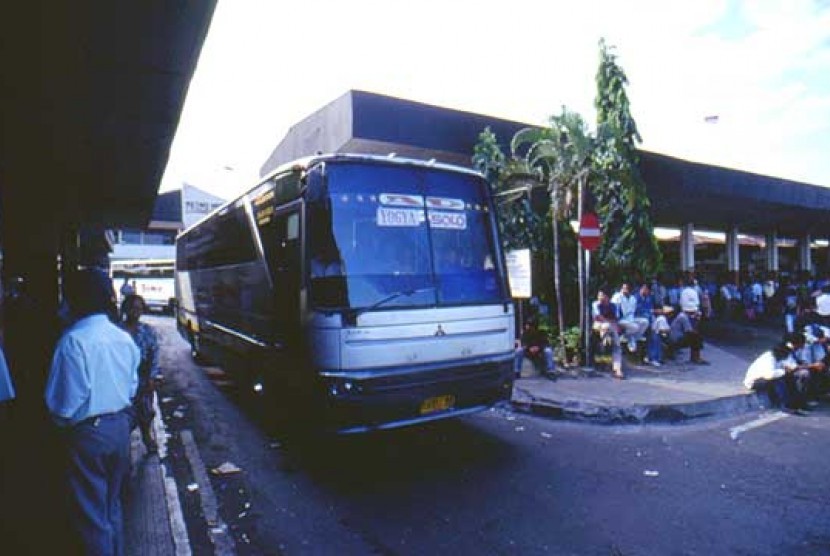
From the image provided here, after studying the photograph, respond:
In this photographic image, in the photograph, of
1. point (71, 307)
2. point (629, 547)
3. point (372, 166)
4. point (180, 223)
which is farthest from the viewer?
point (180, 223)

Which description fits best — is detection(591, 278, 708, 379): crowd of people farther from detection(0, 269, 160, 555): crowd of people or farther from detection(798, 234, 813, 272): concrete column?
detection(798, 234, 813, 272): concrete column

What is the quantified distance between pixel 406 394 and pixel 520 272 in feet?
17.5

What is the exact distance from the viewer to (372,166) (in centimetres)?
553

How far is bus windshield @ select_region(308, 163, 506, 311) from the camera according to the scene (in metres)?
5.16

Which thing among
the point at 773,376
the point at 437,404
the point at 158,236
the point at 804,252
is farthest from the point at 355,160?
the point at 158,236

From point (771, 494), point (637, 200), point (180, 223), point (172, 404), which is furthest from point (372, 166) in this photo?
point (180, 223)

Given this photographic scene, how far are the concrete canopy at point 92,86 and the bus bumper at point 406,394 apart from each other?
359 centimetres

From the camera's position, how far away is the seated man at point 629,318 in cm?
1027

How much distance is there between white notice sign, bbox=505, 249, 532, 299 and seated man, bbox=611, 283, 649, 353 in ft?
6.69

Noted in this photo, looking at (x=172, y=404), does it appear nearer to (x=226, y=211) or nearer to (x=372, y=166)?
(x=226, y=211)

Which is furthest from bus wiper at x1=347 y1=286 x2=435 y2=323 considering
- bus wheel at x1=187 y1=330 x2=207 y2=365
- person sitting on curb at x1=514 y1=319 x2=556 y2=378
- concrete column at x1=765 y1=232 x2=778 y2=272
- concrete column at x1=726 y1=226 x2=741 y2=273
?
concrete column at x1=765 y1=232 x2=778 y2=272

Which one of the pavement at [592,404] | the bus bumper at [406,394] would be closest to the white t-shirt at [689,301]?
the pavement at [592,404]

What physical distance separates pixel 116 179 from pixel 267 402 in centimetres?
746

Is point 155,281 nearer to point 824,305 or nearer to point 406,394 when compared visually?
point 406,394
